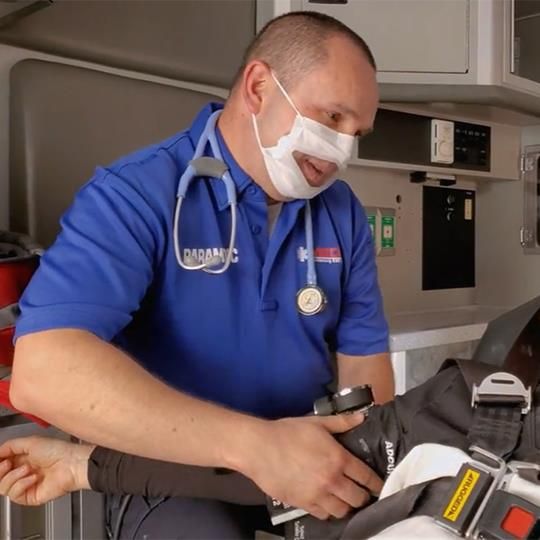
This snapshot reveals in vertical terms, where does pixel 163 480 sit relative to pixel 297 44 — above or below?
below

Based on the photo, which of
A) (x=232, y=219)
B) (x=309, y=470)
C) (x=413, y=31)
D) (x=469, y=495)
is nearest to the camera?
(x=469, y=495)

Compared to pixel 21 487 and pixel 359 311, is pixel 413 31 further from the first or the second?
pixel 21 487

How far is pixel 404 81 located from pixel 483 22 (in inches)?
11.1

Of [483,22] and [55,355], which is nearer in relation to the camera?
[55,355]

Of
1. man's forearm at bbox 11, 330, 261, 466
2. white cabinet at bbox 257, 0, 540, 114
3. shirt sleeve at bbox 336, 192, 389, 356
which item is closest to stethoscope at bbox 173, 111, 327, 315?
shirt sleeve at bbox 336, 192, 389, 356

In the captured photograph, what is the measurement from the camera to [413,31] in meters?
1.94

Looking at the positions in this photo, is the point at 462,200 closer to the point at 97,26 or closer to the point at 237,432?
the point at 97,26

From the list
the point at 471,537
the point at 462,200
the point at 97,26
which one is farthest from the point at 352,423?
the point at 462,200

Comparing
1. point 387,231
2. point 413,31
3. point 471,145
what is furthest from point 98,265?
point 471,145

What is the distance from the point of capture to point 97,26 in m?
1.59

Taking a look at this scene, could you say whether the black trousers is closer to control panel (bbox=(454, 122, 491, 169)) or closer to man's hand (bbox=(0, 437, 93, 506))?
man's hand (bbox=(0, 437, 93, 506))

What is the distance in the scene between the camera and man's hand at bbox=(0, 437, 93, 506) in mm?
964

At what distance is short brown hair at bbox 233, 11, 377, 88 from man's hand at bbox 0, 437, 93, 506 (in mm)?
646

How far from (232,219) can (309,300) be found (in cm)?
18
